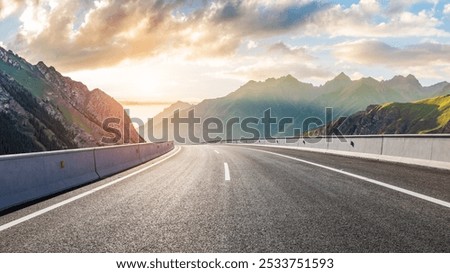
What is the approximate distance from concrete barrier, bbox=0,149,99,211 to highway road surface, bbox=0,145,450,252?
42 centimetres

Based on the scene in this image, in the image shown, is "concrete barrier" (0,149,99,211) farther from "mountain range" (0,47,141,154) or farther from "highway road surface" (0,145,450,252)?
"mountain range" (0,47,141,154)

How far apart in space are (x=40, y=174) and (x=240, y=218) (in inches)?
177

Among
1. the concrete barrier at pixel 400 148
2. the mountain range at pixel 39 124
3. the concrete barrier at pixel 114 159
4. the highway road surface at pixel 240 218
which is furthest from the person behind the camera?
the mountain range at pixel 39 124

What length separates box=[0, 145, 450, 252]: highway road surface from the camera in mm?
4250

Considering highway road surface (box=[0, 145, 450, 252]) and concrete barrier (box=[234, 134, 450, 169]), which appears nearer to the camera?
highway road surface (box=[0, 145, 450, 252])

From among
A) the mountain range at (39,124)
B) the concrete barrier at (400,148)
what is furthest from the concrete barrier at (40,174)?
the mountain range at (39,124)

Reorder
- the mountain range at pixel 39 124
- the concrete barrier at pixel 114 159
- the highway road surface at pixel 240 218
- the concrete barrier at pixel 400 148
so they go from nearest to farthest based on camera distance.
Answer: the highway road surface at pixel 240 218 < the concrete barrier at pixel 114 159 < the concrete barrier at pixel 400 148 < the mountain range at pixel 39 124

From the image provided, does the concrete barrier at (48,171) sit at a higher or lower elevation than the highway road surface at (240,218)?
higher

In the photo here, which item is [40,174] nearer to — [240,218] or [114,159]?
[240,218]

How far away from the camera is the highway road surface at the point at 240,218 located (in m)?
4.25

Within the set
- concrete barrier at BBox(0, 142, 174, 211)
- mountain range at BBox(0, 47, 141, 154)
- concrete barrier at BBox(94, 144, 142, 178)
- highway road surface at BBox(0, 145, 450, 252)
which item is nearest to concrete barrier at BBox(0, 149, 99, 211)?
concrete barrier at BBox(0, 142, 174, 211)

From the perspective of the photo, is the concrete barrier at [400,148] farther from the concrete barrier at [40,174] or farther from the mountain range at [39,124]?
the mountain range at [39,124]

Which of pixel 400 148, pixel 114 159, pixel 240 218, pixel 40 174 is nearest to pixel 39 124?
pixel 114 159

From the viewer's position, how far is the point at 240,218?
18.1 ft
